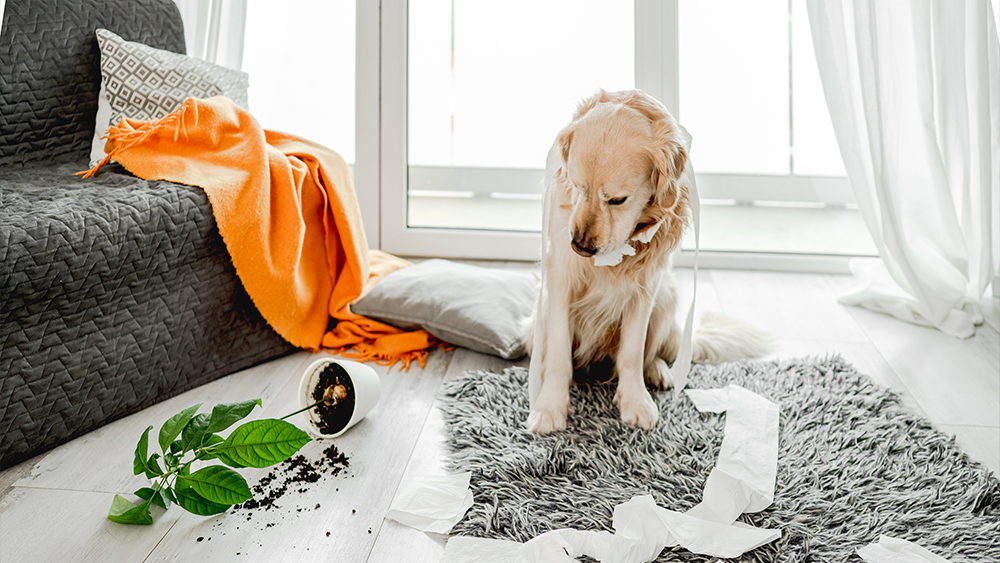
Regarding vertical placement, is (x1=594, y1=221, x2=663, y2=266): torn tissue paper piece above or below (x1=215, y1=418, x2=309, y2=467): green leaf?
above

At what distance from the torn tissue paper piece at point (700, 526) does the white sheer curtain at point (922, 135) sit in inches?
50.1

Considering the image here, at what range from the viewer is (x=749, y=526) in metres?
1.33

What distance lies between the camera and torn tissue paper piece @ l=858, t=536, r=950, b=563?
1226 mm

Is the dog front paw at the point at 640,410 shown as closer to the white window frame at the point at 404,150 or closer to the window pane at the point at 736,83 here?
the white window frame at the point at 404,150

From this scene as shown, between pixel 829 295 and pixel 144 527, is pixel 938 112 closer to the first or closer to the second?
pixel 829 295

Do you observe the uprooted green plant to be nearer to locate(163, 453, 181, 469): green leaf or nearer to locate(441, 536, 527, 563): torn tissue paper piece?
locate(163, 453, 181, 469): green leaf

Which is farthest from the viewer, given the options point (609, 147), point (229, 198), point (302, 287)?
point (302, 287)

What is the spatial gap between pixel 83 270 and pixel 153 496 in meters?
0.54

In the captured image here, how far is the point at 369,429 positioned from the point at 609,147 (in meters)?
0.84

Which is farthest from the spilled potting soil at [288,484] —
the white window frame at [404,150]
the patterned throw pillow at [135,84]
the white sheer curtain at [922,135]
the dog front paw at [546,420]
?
the white sheer curtain at [922,135]

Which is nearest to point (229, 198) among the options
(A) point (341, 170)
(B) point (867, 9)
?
(A) point (341, 170)

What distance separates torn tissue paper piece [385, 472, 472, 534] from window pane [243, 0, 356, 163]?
190cm

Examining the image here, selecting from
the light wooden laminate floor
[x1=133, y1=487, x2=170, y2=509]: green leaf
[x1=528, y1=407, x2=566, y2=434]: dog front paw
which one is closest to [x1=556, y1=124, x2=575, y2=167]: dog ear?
[x1=528, y1=407, x2=566, y2=434]: dog front paw

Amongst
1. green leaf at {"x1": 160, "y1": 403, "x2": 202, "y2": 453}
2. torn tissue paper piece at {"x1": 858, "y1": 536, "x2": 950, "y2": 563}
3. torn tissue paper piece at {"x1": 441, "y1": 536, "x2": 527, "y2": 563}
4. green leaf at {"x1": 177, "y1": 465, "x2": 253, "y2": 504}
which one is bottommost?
torn tissue paper piece at {"x1": 441, "y1": 536, "x2": 527, "y2": 563}
